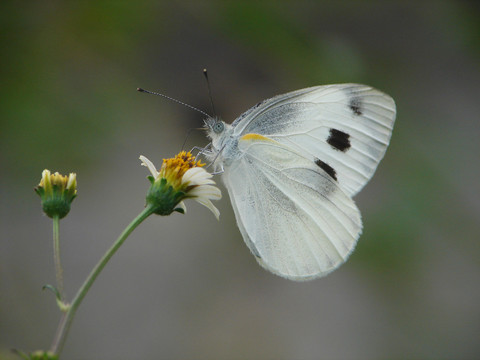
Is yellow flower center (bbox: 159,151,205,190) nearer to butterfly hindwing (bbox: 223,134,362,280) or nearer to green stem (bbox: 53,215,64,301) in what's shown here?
butterfly hindwing (bbox: 223,134,362,280)

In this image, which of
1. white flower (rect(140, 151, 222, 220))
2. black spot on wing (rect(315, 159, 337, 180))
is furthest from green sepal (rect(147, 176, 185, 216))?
black spot on wing (rect(315, 159, 337, 180))

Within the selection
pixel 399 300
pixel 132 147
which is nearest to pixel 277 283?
pixel 399 300

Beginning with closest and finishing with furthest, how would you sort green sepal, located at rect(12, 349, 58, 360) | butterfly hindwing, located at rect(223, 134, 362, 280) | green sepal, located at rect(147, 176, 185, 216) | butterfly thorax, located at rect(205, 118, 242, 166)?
1. green sepal, located at rect(12, 349, 58, 360)
2. green sepal, located at rect(147, 176, 185, 216)
3. butterfly hindwing, located at rect(223, 134, 362, 280)
4. butterfly thorax, located at rect(205, 118, 242, 166)

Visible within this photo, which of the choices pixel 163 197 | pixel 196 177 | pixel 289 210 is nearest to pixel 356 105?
pixel 289 210

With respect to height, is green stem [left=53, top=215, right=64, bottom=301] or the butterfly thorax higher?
the butterfly thorax

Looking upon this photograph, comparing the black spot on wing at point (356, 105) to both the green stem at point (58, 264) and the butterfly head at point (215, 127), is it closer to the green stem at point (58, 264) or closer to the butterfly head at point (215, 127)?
the butterfly head at point (215, 127)

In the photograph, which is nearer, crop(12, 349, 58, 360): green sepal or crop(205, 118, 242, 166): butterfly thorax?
crop(12, 349, 58, 360): green sepal

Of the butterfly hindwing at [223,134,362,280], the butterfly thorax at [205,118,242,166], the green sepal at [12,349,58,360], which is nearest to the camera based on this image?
the green sepal at [12,349,58,360]

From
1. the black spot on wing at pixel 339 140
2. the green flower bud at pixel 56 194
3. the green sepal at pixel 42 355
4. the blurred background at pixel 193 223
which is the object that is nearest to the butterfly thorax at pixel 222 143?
the black spot on wing at pixel 339 140
